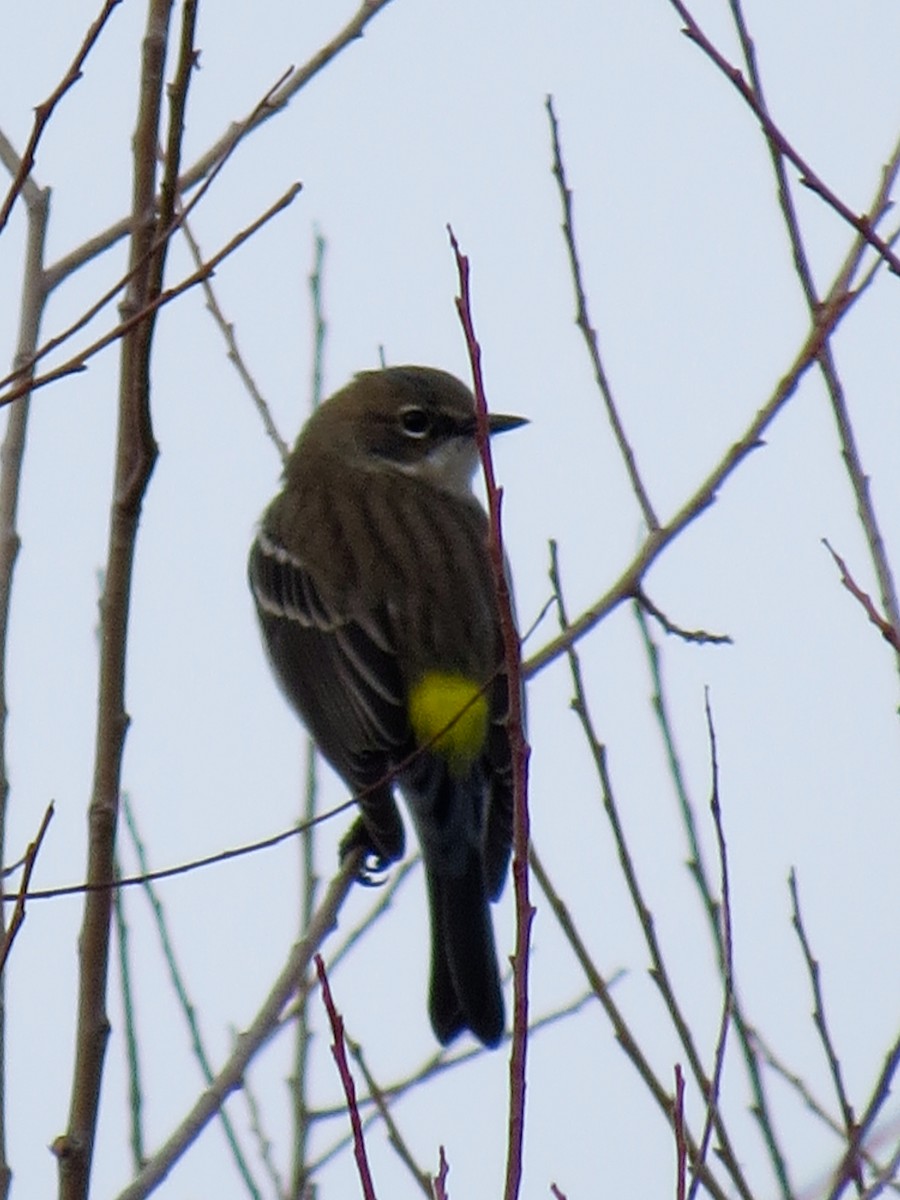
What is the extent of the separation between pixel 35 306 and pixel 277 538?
3.06 m

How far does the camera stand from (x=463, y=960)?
5.79 meters

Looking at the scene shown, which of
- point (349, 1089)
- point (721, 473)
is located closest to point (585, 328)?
point (721, 473)

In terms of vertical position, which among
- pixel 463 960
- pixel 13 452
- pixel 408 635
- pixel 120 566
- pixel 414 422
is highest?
pixel 414 422

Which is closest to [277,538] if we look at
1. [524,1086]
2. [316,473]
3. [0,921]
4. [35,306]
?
[316,473]

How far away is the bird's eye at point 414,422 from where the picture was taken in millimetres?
7578

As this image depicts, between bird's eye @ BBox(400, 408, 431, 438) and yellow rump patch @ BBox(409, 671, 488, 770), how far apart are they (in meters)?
1.66

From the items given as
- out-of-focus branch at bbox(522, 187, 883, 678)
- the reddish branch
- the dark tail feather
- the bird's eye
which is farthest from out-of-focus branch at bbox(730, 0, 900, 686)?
the bird's eye

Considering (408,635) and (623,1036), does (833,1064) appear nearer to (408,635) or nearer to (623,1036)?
(623,1036)

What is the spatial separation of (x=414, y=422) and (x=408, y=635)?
1516mm

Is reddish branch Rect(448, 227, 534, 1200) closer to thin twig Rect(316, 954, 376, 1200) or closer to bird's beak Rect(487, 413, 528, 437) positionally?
thin twig Rect(316, 954, 376, 1200)

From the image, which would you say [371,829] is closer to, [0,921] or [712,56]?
[0,921]

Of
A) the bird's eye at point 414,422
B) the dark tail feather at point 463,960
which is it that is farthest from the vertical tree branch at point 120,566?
the bird's eye at point 414,422

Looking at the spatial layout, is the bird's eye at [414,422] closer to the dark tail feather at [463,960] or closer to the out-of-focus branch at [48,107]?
the dark tail feather at [463,960]

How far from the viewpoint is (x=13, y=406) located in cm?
411
